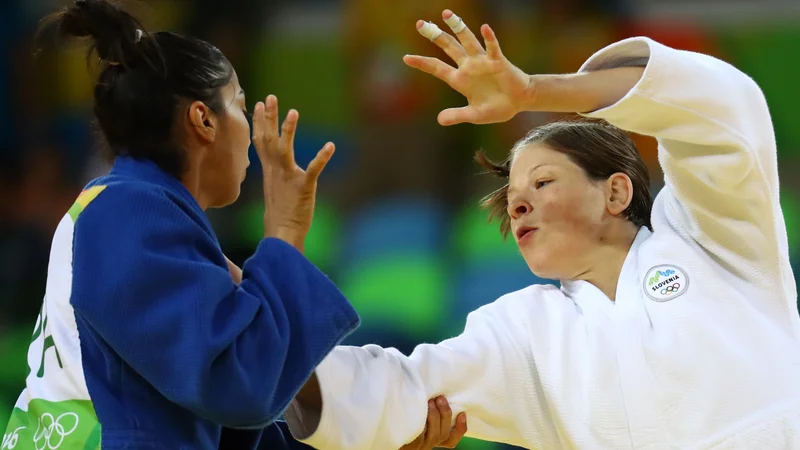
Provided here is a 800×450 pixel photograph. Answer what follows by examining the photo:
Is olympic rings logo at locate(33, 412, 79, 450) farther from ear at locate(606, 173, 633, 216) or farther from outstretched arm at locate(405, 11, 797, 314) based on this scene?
ear at locate(606, 173, 633, 216)

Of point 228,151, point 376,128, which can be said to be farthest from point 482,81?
point 376,128

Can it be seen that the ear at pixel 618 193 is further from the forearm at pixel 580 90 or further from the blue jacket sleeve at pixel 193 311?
the blue jacket sleeve at pixel 193 311

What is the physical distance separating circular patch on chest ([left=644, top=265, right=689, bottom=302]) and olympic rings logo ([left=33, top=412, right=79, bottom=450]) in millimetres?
1159

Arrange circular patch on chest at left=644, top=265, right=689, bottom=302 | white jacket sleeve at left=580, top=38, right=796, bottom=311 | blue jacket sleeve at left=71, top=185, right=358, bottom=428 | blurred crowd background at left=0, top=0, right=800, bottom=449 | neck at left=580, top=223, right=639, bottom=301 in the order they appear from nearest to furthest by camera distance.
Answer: blue jacket sleeve at left=71, top=185, right=358, bottom=428, white jacket sleeve at left=580, top=38, right=796, bottom=311, circular patch on chest at left=644, top=265, right=689, bottom=302, neck at left=580, top=223, right=639, bottom=301, blurred crowd background at left=0, top=0, right=800, bottom=449

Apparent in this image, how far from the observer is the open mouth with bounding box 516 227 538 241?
2244 millimetres

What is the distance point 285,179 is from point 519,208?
0.67 meters

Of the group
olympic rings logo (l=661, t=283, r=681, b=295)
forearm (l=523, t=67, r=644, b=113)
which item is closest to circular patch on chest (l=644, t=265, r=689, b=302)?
olympic rings logo (l=661, t=283, r=681, b=295)

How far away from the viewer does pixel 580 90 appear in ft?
6.20

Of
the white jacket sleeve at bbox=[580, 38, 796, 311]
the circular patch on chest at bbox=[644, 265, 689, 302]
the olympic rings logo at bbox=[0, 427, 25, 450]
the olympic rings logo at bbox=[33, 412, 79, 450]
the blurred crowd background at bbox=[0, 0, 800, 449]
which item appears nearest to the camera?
the olympic rings logo at bbox=[33, 412, 79, 450]

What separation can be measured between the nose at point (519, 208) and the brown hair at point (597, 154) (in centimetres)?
16

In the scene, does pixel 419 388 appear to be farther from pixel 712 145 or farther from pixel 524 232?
pixel 712 145

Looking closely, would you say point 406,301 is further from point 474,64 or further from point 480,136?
point 474,64

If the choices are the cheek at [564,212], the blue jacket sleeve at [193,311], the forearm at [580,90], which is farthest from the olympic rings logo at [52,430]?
the cheek at [564,212]

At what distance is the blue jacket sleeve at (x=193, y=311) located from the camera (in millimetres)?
1576
